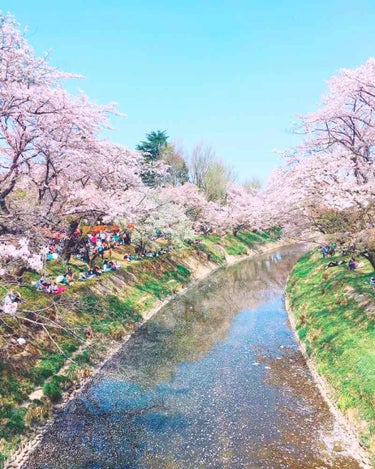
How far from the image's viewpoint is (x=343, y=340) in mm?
17312

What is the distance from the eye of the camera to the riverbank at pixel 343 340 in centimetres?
1282

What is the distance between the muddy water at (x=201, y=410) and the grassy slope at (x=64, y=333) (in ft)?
3.60

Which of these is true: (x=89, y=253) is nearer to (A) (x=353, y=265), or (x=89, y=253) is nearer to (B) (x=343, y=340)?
(B) (x=343, y=340)

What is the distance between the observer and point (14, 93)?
A: 36.6 ft

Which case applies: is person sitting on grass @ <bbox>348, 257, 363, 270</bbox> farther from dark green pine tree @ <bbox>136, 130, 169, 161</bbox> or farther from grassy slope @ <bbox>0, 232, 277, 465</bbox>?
dark green pine tree @ <bbox>136, 130, 169, 161</bbox>

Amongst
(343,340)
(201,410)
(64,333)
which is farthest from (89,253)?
(343,340)

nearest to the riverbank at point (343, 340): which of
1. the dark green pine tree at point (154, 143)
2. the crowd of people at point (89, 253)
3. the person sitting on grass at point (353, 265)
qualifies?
the person sitting on grass at point (353, 265)

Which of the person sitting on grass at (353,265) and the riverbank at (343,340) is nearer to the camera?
the riverbank at (343,340)

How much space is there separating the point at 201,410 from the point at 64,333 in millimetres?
9503

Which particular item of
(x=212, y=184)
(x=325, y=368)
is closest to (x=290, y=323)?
(x=325, y=368)

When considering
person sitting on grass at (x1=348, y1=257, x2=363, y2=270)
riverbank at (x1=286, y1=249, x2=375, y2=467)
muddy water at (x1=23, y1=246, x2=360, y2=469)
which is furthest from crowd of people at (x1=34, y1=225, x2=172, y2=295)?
person sitting on grass at (x1=348, y1=257, x2=363, y2=270)

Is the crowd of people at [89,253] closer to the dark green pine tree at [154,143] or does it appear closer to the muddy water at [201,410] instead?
the muddy water at [201,410]

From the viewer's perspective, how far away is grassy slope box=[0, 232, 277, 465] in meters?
13.3

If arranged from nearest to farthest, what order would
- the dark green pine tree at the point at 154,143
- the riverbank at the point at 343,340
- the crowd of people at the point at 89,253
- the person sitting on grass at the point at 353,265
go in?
the riverbank at the point at 343,340 < the crowd of people at the point at 89,253 < the person sitting on grass at the point at 353,265 < the dark green pine tree at the point at 154,143
